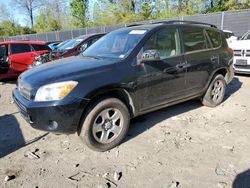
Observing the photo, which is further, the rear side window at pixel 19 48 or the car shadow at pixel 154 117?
the rear side window at pixel 19 48

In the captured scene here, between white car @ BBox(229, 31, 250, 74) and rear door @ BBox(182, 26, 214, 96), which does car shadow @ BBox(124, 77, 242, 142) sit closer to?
rear door @ BBox(182, 26, 214, 96)

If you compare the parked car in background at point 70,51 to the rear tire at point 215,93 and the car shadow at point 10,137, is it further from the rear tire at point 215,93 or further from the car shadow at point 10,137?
the rear tire at point 215,93

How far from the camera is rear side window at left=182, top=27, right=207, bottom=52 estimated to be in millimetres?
4812

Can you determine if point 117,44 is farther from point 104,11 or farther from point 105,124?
point 104,11

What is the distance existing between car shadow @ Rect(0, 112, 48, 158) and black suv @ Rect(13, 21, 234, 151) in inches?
29.2

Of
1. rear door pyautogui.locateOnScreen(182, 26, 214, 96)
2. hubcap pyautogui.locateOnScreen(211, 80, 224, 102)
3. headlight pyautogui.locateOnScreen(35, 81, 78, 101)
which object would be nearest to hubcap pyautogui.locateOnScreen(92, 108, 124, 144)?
headlight pyautogui.locateOnScreen(35, 81, 78, 101)

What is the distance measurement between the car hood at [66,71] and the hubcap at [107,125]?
647mm

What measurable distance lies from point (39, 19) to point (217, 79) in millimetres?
46173

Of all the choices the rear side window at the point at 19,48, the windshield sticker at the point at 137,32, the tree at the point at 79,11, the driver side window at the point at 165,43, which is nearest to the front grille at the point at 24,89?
the driver side window at the point at 165,43

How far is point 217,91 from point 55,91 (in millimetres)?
3801

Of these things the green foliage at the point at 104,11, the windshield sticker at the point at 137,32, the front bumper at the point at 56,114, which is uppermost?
the green foliage at the point at 104,11

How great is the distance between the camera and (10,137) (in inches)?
176

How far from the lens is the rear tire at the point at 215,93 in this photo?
18.2 feet

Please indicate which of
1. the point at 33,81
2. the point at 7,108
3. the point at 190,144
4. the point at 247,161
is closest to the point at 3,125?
the point at 7,108
